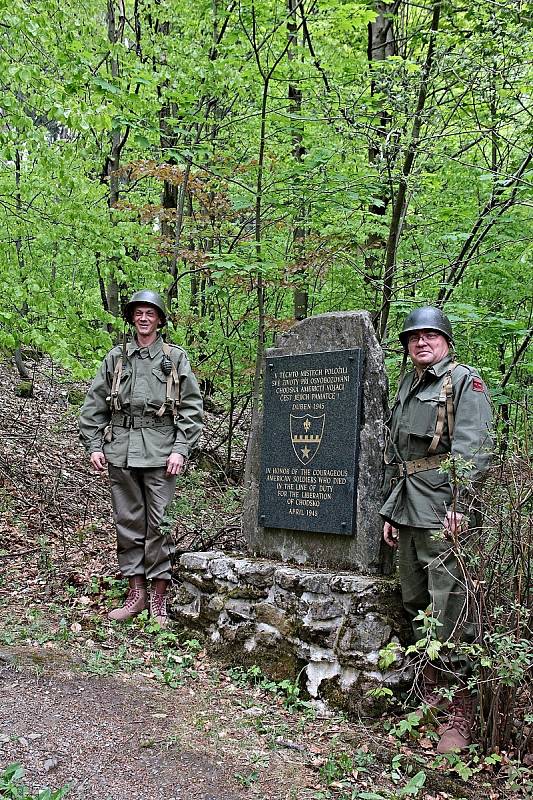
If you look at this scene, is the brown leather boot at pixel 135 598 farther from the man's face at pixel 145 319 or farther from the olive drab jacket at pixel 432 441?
the olive drab jacket at pixel 432 441

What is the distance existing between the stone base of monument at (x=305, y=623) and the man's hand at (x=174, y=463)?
28.1 inches

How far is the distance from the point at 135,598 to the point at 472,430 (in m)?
3.10

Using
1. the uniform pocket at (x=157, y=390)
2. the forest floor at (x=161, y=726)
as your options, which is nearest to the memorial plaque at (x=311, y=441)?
the uniform pocket at (x=157, y=390)

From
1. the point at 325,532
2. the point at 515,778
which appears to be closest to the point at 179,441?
the point at 325,532

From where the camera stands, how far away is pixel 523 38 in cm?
558

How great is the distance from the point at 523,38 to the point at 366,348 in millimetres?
3038

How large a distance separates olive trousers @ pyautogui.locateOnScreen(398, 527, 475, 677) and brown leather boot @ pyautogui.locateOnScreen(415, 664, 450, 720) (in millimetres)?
124

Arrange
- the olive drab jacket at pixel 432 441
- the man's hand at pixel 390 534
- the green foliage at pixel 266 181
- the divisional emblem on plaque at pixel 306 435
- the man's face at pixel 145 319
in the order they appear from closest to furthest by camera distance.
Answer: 1. the olive drab jacket at pixel 432 441
2. the man's hand at pixel 390 534
3. the divisional emblem on plaque at pixel 306 435
4. the man's face at pixel 145 319
5. the green foliage at pixel 266 181

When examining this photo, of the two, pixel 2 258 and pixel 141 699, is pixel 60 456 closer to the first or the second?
pixel 2 258

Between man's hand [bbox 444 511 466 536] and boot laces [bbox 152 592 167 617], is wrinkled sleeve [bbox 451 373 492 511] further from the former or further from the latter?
boot laces [bbox 152 592 167 617]

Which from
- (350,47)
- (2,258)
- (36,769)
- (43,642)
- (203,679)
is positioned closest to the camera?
(36,769)

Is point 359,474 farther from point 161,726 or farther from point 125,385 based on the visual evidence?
point 125,385

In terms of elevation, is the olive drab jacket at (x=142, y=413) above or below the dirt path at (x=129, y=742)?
above

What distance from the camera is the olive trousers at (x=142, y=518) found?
5430mm
